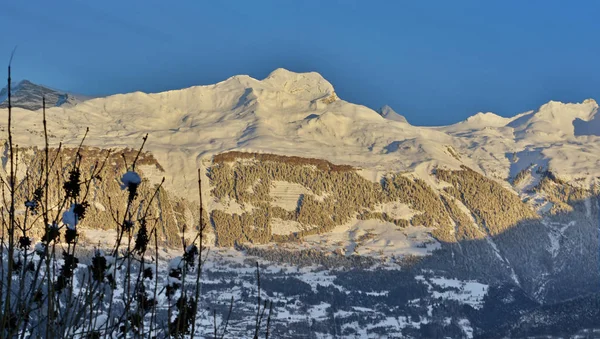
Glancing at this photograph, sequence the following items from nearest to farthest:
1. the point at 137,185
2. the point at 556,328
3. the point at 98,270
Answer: the point at 137,185 < the point at 98,270 < the point at 556,328

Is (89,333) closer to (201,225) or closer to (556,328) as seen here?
(201,225)

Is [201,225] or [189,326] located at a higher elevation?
[201,225]

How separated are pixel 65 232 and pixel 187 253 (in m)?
1.66

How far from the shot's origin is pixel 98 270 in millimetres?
9836

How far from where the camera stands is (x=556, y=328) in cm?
19350

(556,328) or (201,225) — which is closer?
(201,225)

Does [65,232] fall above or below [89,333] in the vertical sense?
above

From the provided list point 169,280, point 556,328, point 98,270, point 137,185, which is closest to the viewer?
point 137,185

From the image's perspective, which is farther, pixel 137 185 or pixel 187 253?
pixel 187 253

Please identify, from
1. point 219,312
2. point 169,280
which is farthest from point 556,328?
point 169,280

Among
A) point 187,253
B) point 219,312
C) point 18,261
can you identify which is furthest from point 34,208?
point 219,312

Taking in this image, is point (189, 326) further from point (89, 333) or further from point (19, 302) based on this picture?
point (19, 302)

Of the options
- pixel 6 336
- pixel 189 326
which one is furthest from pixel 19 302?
pixel 189 326

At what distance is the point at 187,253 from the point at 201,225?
1.12m
